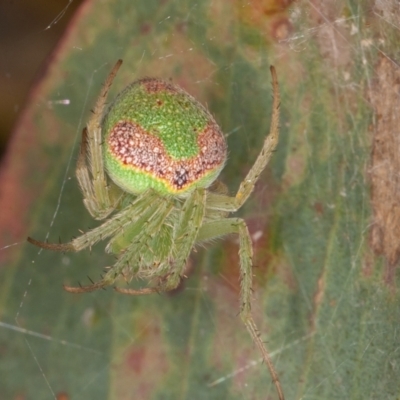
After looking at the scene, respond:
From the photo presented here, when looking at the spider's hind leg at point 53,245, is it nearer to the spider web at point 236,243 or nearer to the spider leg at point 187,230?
the spider web at point 236,243

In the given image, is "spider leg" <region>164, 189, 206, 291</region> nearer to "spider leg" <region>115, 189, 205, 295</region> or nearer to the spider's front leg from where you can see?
"spider leg" <region>115, 189, 205, 295</region>

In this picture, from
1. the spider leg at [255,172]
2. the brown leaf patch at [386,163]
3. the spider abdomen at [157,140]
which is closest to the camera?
the spider abdomen at [157,140]

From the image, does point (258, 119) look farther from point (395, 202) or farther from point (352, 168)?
point (395, 202)

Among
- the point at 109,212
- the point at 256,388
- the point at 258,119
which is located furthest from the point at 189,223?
the point at 256,388

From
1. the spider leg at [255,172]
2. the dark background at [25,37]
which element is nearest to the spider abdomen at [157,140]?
the spider leg at [255,172]

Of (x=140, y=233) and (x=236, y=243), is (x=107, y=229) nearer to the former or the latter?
(x=140, y=233)

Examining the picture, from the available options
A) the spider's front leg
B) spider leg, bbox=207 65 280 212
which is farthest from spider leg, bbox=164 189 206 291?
the spider's front leg

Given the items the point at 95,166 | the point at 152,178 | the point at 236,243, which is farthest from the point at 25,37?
the point at 236,243
